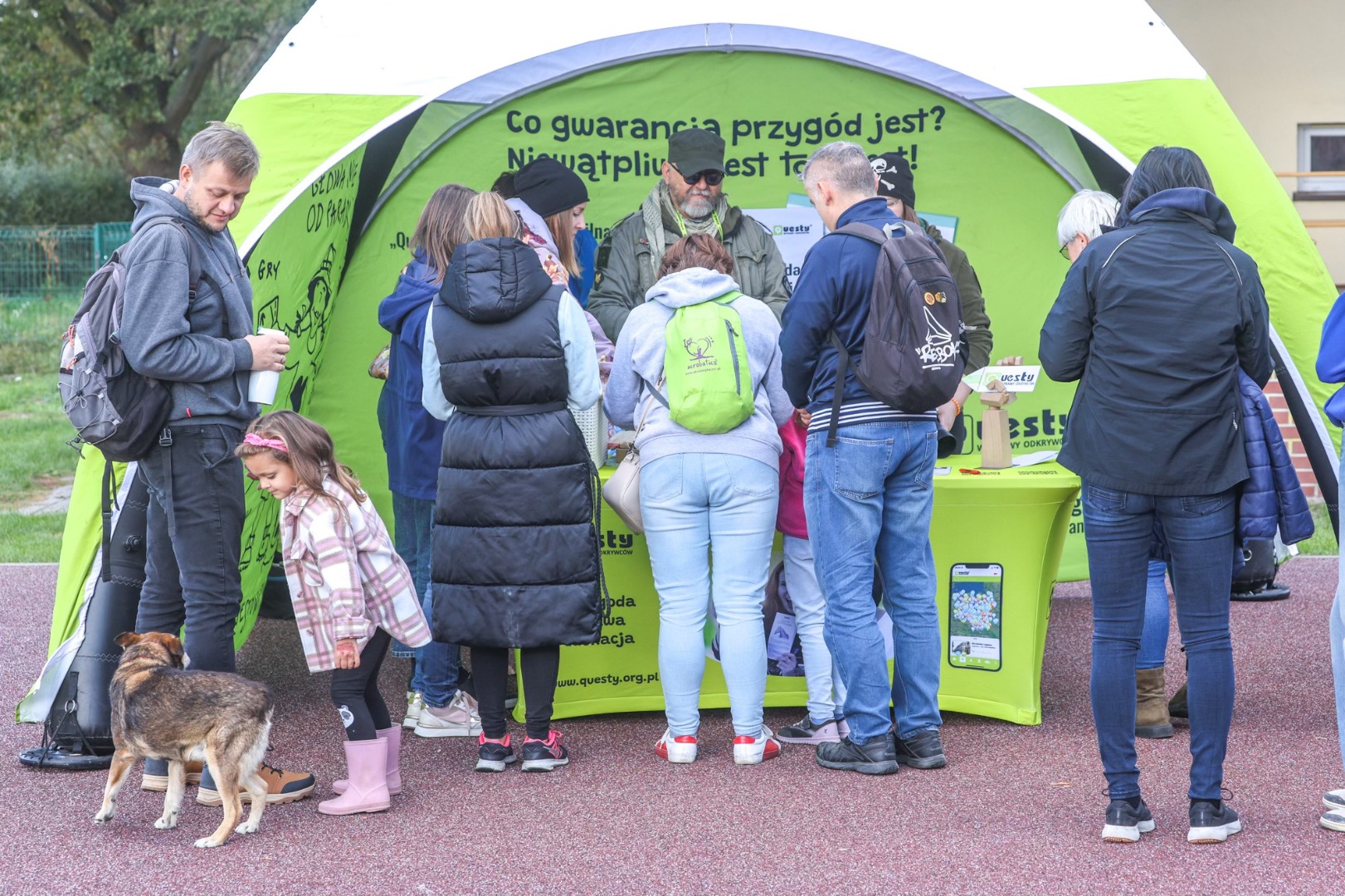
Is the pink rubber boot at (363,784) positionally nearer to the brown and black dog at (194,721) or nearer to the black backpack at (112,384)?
the brown and black dog at (194,721)

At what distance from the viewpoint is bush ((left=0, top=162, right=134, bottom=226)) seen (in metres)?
23.8

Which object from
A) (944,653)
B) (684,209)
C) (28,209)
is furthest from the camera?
(28,209)

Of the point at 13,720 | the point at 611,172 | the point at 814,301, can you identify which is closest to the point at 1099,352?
the point at 814,301

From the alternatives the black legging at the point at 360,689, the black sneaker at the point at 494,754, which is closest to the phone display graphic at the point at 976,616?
the black sneaker at the point at 494,754

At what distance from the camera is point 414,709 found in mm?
4957

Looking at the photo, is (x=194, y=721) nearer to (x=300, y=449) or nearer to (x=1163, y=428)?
(x=300, y=449)

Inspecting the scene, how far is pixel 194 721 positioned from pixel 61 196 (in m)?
22.9

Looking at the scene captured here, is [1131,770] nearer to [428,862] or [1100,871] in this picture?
[1100,871]

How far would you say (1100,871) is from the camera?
11.5 ft

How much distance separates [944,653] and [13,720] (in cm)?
322

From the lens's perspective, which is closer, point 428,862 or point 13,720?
point 428,862

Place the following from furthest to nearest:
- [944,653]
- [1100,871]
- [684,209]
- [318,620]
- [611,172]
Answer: [611,172], [684,209], [944,653], [318,620], [1100,871]

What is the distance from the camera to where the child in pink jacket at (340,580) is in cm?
391

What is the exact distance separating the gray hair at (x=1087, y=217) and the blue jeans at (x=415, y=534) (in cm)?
229
